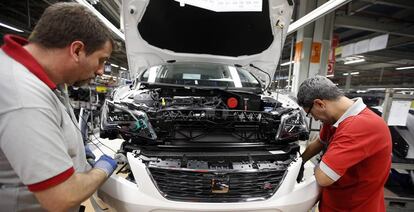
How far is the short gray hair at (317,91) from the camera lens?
1.57m

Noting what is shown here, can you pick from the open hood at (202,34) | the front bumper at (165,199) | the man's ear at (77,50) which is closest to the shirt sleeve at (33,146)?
the man's ear at (77,50)

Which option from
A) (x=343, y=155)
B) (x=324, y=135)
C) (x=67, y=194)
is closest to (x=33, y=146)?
(x=67, y=194)

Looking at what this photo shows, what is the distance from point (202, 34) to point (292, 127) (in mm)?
1686

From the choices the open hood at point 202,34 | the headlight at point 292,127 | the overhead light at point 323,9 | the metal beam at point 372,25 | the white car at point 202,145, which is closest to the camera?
the white car at point 202,145

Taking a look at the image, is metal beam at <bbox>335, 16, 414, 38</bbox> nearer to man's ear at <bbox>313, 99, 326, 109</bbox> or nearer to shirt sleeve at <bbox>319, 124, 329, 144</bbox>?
shirt sleeve at <bbox>319, 124, 329, 144</bbox>

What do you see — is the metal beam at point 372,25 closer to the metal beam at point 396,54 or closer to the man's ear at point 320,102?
the metal beam at point 396,54

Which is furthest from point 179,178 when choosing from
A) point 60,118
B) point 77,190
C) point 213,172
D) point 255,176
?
point 60,118

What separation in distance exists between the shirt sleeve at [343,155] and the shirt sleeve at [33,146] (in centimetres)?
139

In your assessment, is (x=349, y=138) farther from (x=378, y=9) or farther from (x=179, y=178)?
(x=378, y=9)

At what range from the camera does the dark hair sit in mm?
891

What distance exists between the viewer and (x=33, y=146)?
796 mm

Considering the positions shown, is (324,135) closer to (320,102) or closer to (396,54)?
(320,102)

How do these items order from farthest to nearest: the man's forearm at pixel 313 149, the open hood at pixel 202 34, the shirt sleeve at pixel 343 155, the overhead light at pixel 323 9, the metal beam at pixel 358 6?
the metal beam at pixel 358 6 → the overhead light at pixel 323 9 → the open hood at pixel 202 34 → the man's forearm at pixel 313 149 → the shirt sleeve at pixel 343 155

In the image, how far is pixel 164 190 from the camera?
153cm
